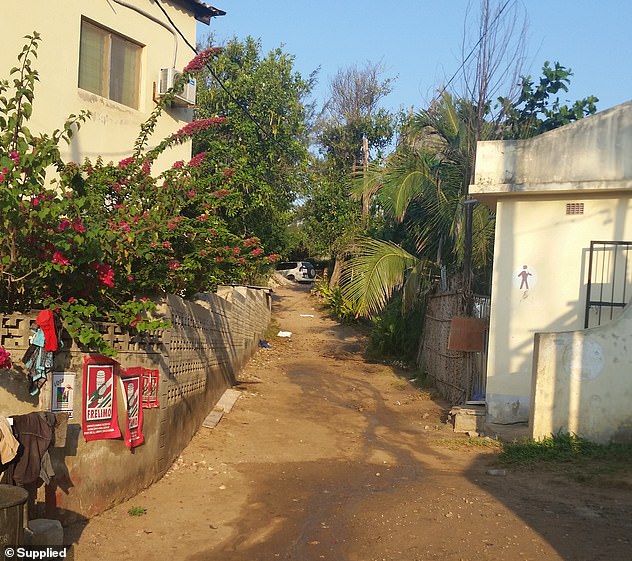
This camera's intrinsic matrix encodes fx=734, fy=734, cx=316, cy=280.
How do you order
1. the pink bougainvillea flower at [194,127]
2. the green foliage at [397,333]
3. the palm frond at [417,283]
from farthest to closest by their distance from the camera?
the green foliage at [397,333]
the palm frond at [417,283]
the pink bougainvillea flower at [194,127]

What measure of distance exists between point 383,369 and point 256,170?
22.0ft

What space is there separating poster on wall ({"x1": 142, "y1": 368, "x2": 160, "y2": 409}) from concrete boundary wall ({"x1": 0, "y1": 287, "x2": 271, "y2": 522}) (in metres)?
0.08

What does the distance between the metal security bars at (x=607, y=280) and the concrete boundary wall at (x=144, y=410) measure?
5.66m

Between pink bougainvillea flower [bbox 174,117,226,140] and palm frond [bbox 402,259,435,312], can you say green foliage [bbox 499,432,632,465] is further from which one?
palm frond [bbox 402,259,435,312]

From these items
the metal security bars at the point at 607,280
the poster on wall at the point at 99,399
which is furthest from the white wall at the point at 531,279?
the poster on wall at the point at 99,399

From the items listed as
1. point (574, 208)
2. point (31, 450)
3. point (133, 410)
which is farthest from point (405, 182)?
point (31, 450)

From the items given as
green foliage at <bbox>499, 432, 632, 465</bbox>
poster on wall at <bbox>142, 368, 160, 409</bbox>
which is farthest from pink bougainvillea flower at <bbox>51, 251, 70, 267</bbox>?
green foliage at <bbox>499, 432, 632, 465</bbox>

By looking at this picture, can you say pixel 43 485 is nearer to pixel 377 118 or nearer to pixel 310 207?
pixel 310 207

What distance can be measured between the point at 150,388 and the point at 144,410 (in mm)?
259

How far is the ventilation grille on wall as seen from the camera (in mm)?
10859

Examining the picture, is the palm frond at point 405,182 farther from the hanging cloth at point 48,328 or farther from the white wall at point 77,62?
the hanging cloth at point 48,328

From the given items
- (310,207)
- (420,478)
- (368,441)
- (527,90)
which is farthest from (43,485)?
(310,207)

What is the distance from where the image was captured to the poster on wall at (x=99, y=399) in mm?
6875

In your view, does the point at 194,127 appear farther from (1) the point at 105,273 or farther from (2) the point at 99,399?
(2) the point at 99,399
